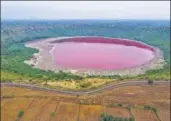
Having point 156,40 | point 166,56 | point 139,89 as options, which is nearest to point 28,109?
point 139,89

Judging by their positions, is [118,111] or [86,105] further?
[86,105]

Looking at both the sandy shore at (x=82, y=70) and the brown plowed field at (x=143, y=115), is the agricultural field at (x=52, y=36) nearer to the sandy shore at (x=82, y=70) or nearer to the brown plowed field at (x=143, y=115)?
the sandy shore at (x=82, y=70)

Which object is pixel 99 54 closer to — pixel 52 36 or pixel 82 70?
pixel 82 70

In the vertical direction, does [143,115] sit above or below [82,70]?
below

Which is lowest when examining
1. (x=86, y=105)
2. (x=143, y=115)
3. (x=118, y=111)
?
(x=143, y=115)

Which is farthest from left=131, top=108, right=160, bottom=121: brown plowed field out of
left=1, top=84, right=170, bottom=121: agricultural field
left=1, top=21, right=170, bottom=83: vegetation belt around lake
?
left=1, top=21, right=170, bottom=83: vegetation belt around lake

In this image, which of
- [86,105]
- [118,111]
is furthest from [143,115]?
[86,105]
